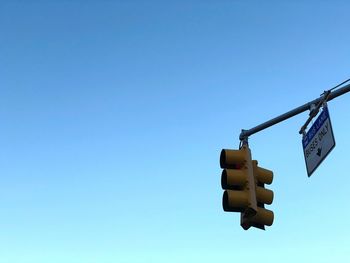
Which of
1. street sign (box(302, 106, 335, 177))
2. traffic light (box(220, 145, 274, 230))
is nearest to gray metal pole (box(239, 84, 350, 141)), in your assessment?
street sign (box(302, 106, 335, 177))

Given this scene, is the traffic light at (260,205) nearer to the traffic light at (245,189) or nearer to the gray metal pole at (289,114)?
the traffic light at (245,189)

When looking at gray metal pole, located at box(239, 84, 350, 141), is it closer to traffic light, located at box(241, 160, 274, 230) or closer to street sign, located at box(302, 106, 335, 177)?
street sign, located at box(302, 106, 335, 177)

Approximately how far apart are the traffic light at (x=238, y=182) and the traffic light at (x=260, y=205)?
94 millimetres

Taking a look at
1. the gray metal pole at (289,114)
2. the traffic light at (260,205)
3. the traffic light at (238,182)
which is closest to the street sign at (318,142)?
the gray metal pole at (289,114)

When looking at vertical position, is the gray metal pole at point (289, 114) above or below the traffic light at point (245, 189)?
above

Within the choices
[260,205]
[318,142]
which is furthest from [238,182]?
[318,142]

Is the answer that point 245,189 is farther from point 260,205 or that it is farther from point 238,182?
point 260,205

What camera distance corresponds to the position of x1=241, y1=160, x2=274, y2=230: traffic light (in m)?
9.73

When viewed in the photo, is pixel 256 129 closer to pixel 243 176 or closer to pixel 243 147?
pixel 243 147

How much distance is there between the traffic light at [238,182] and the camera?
31.4 feet

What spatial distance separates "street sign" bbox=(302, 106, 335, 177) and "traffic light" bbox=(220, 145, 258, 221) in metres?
0.96

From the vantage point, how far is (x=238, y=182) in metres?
9.73

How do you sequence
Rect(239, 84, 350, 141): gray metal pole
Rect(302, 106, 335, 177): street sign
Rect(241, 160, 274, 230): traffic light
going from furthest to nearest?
Rect(241, 160, 274, 230): traffic light
Rect(239, 84, 350, 141): gray metal pole
Rect(302, 106, 335, 177): street sign

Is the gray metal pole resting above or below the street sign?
above
